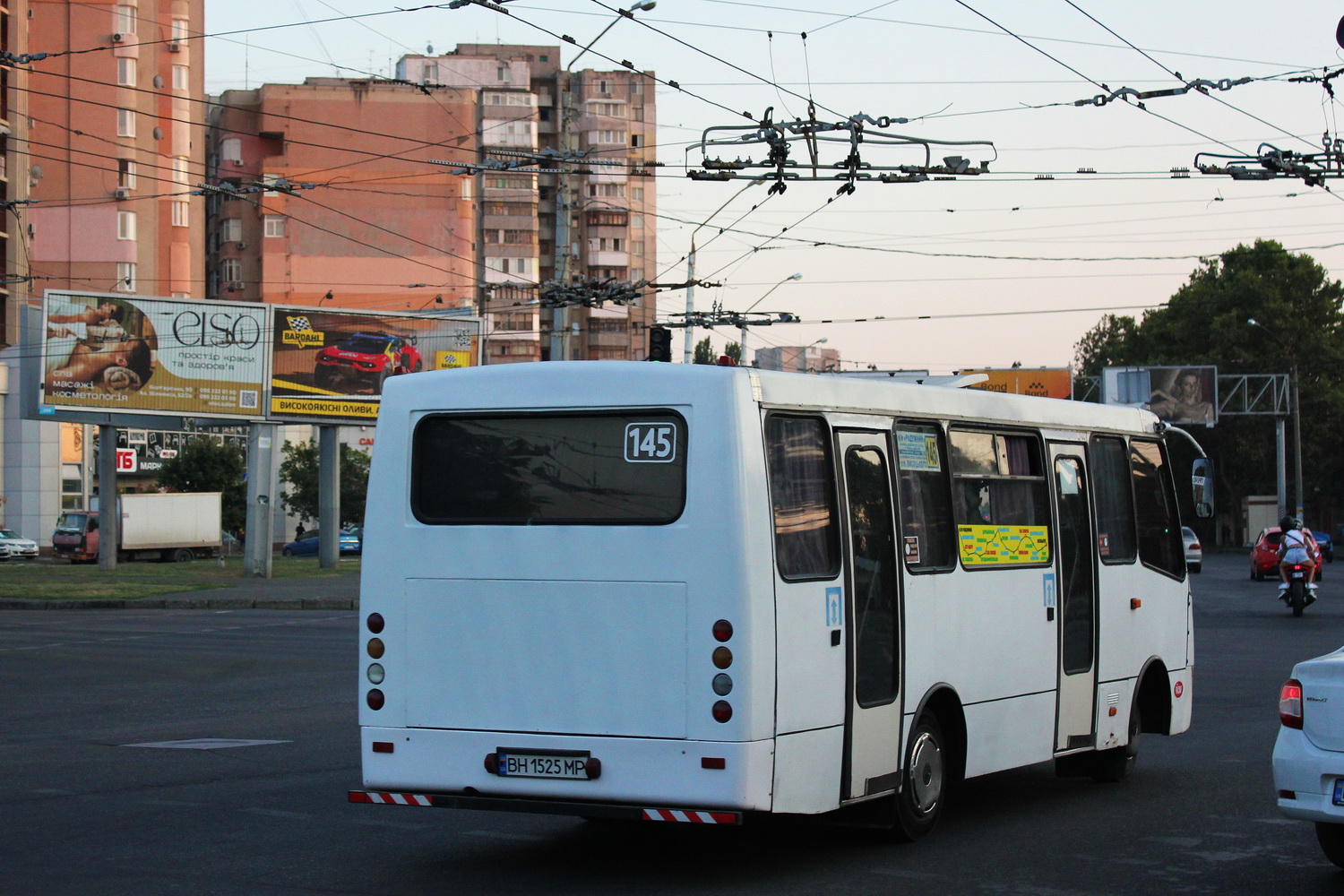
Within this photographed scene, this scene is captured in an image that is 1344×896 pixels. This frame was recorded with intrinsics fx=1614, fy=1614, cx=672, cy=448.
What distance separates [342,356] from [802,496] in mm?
41453

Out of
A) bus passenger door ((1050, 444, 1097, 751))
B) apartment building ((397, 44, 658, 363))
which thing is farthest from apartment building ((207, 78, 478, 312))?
bus passenger door ((1050, 444, 1097, 751))

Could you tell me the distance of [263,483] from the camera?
4475 centimetres

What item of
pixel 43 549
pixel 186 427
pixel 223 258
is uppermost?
pixel 223 258

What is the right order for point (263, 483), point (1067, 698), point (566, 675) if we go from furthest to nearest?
point (263, 483), point (1067, 698), point (566, 675)

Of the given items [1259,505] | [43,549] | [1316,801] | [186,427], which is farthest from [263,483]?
[1259,505]

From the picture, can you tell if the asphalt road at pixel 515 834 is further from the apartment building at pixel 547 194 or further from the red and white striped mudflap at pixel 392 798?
the apartment building at pixel 547 194

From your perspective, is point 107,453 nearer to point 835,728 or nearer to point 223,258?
point 835,728

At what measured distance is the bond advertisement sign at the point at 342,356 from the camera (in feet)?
154

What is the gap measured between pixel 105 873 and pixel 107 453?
42514mm

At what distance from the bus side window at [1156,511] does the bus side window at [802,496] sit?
163 inches

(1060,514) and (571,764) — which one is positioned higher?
(1060,514)

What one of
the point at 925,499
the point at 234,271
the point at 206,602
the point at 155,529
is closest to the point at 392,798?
the point at 925,499

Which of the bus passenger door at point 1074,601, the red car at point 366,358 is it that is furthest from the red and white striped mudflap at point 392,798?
the red car at point 366,358

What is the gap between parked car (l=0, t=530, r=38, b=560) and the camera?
63219mm
